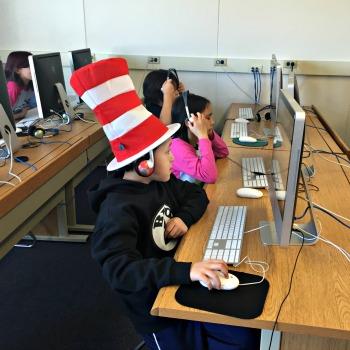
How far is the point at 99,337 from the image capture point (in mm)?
1853

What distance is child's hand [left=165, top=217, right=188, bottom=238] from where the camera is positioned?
1.32m

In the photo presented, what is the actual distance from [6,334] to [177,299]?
4.14 ft

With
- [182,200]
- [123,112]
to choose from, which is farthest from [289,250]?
[123,112]

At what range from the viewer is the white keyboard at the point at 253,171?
1730 mm

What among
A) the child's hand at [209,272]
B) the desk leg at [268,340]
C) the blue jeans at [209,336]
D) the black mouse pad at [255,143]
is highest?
the child's hand at [209,272]

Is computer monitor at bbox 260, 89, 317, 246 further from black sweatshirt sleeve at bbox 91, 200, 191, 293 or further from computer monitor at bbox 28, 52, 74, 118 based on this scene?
computer monitor at bbox 28, 52, 74, 118

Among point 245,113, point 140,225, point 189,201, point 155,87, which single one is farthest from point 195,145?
point 245,113

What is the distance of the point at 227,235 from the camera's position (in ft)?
4.15

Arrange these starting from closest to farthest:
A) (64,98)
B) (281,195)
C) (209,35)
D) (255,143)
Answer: (281,195) < (255,143) < (64,98) < (209,35)

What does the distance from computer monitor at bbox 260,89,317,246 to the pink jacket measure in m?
0.51

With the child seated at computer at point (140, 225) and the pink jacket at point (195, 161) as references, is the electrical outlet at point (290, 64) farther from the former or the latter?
the child seated at computer at point (140, 225)

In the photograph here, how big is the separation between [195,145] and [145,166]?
849 mm

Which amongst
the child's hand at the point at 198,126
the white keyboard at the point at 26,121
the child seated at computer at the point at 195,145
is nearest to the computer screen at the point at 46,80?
the white keyboard at the point at 26,121

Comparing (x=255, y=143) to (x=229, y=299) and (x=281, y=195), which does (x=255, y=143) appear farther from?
(x=229, y=299)
